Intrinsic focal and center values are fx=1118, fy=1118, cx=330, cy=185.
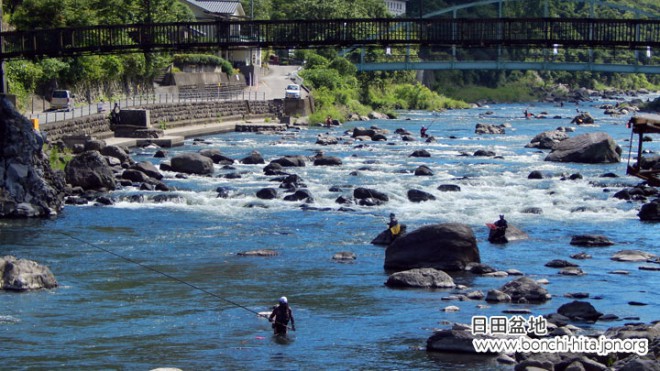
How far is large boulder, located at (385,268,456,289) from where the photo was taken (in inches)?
1345

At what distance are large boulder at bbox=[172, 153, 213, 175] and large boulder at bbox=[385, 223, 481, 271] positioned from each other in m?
25.3

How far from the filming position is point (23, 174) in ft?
156

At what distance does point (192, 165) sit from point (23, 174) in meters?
14.6

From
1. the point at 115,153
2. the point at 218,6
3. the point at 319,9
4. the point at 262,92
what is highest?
the point at 218,6

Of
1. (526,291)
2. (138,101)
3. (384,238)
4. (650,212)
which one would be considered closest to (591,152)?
(650,212)

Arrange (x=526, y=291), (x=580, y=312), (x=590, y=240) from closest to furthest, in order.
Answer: (x=580, y=312)
(x=526, y=291)
(x=590, y=240)

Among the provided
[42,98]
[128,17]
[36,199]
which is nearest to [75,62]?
[42,98]

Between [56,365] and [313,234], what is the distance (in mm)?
18499

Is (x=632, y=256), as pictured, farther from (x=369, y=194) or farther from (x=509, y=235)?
(x=369, y=194)

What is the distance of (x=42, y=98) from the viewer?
3059 inches

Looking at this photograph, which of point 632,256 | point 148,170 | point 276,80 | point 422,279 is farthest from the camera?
point 276,80

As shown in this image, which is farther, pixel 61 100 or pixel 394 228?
pixel 61 100

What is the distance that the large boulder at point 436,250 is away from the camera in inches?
1442

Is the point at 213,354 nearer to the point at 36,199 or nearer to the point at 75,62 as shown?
the point at 36,199
